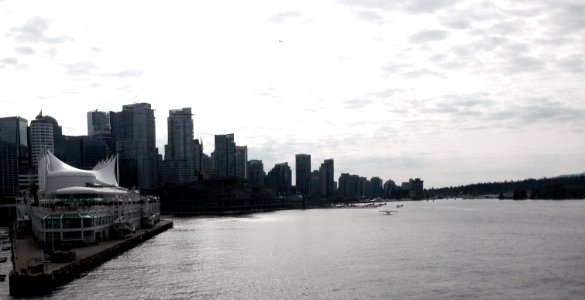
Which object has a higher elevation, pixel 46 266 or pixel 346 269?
pixel 46 266

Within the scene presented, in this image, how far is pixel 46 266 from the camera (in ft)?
151

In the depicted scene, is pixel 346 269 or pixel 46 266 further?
pixel 346 269

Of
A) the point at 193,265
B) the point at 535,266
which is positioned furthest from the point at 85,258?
the point at 535,266

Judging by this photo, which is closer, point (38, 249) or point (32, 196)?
point (38, 249)

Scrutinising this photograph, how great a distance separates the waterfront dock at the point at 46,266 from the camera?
40500mm

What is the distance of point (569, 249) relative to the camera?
65000mm

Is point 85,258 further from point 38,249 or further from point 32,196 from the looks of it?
point 32,196

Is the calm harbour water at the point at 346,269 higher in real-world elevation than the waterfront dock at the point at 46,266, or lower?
lower

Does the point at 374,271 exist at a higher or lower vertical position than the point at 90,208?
lower

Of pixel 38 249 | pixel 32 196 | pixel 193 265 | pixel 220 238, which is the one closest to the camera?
pixel 193 265

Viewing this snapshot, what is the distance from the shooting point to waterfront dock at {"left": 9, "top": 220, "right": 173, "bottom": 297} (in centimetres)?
4050

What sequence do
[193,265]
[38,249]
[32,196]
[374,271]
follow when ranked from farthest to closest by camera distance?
[32,196]
[38,249]
[193,265]
[374,271]

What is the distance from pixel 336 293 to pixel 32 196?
82500 mm

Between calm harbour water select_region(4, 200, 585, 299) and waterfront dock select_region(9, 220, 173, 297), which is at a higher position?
waterfront dock select_region(9, 220, 173, 297)
